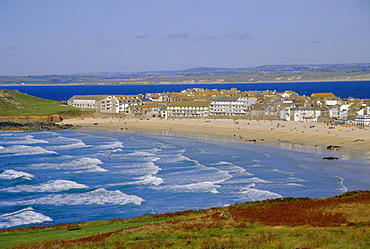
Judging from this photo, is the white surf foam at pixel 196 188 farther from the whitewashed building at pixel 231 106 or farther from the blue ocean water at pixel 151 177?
the whitewashed building at pixel 231 106

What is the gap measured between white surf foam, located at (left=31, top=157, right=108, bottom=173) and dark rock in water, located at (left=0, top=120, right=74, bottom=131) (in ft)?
154

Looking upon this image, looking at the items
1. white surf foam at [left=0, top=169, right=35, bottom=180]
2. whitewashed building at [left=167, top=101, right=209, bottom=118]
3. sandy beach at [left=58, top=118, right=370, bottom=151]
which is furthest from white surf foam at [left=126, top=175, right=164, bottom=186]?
whitewashed building at [left=167, top=101, right=209, bottom=118]

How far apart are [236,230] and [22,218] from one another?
18.4 m

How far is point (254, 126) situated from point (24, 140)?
4465 cm

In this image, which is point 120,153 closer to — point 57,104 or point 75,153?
point 75,153

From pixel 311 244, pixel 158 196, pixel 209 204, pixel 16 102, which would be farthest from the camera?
pixel 16 102

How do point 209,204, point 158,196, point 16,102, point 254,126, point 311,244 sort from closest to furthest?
point 311,244
point 209,204
point 158,196
point 254,126
point 16,102

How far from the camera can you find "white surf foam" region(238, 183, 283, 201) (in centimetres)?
3927

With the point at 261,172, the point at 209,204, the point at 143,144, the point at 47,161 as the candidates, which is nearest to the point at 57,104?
the point at 143,144

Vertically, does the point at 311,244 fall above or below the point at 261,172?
above

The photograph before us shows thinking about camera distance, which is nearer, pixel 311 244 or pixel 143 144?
pixel 311 244

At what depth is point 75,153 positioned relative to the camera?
66938 mm

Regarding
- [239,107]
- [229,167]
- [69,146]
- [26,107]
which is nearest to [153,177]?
[229,167]

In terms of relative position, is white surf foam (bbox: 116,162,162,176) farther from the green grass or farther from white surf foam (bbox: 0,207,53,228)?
the green grass
